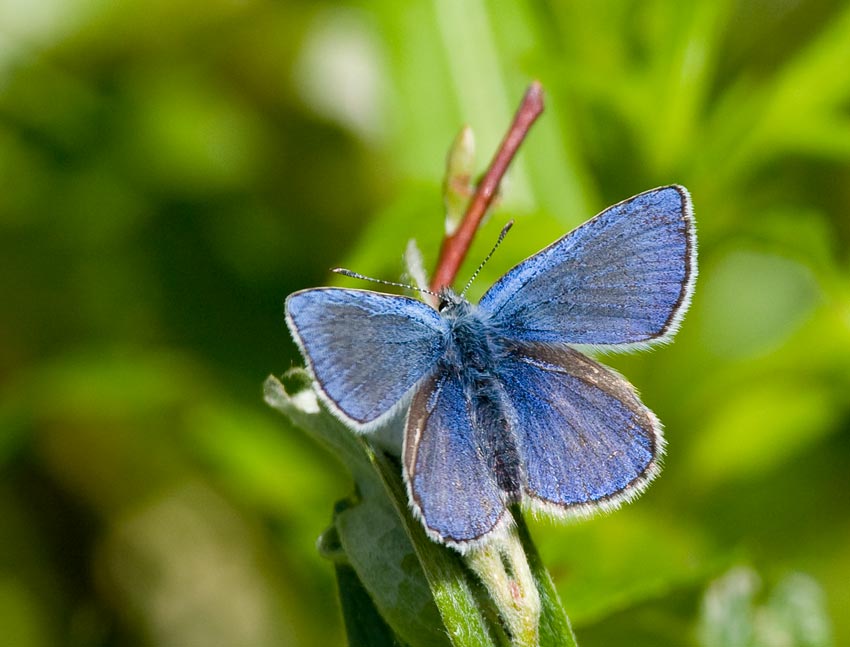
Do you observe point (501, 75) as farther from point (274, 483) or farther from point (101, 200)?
point (101, 200)

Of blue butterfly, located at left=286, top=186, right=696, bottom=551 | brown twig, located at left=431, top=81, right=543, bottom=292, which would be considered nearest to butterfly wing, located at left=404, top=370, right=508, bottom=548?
blue butterfly, located at left=286, top=186, right=696, bottom=551

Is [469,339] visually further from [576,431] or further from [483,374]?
[576,431]

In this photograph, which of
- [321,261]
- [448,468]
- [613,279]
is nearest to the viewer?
[448,468]

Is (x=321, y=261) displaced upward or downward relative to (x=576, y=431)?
downward

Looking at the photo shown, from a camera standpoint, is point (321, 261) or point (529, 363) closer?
point (529, 363)

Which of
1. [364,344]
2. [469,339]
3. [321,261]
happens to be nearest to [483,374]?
[469,339]

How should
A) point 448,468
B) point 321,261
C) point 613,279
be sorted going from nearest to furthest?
point 448,468, point 613,279, point 321,261

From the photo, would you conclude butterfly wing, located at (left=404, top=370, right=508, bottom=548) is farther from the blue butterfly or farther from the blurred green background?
the blurred green background

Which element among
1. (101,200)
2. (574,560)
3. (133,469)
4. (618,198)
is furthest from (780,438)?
(101,200)
